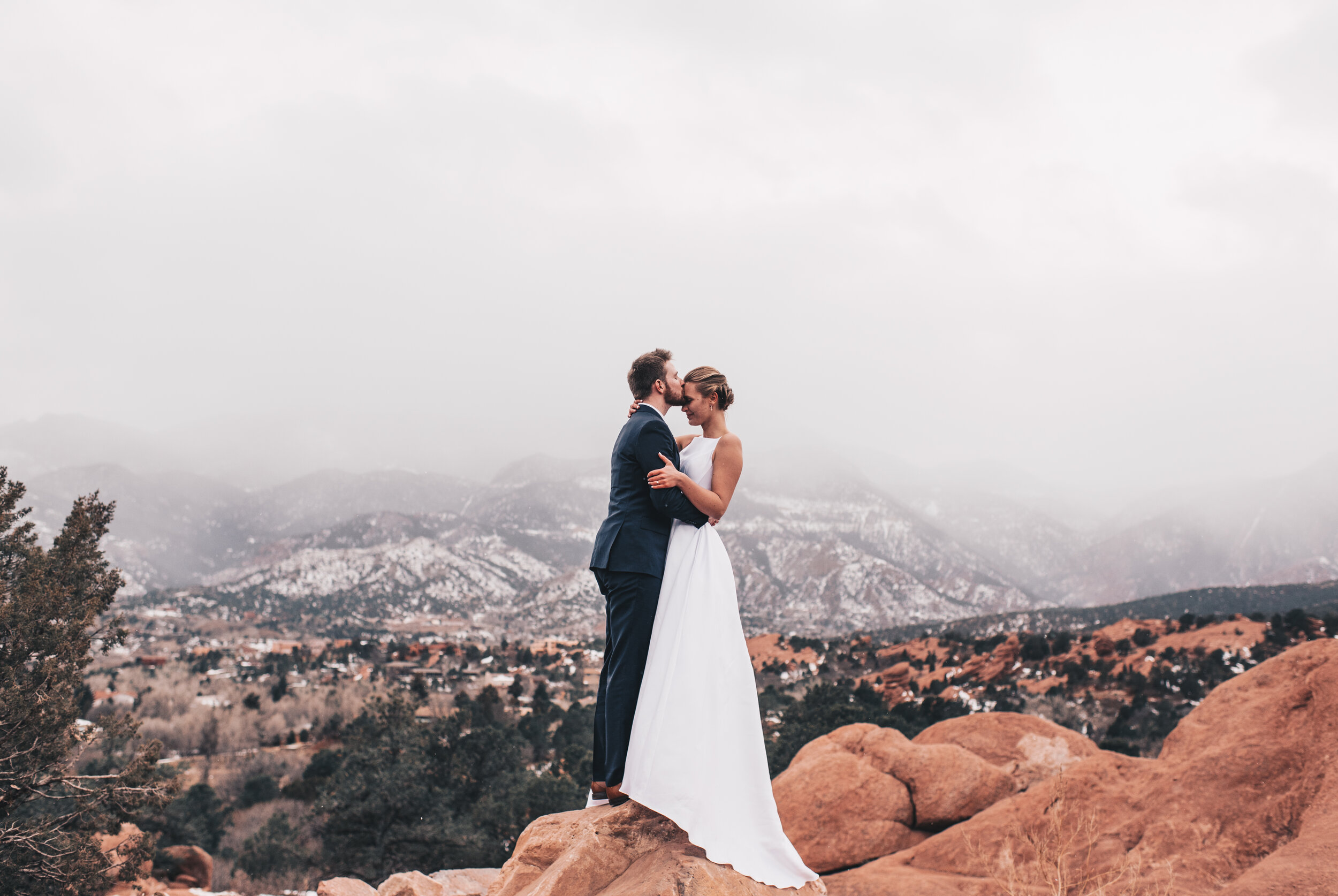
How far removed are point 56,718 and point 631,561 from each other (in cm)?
1441

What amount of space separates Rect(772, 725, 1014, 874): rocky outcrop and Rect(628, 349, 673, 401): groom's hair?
7.88m

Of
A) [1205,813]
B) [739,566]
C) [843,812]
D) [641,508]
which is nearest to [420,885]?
[843,812]

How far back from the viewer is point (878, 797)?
10.7 metres

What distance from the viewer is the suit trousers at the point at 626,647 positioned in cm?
501

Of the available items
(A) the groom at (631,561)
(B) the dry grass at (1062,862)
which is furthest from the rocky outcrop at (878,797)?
(A) the groom at (631,561)

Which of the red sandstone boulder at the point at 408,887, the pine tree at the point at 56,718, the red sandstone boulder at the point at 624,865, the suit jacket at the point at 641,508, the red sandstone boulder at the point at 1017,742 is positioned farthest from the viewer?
the pine tree at the point at 56,718

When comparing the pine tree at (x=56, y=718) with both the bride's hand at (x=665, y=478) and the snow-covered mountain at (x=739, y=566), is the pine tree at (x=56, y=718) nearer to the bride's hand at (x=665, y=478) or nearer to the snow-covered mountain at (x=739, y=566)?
the bride's hand at (x=665, y=478)

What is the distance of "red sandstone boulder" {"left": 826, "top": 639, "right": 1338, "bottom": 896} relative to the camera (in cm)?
598

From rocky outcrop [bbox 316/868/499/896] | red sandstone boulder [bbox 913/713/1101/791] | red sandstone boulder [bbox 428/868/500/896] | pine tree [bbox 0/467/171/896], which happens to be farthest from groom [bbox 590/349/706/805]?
pine tree [bbox 0/467/171/896]

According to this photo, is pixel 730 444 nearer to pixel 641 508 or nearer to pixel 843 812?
pixel 641 508

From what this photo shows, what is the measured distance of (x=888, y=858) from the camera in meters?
9.49

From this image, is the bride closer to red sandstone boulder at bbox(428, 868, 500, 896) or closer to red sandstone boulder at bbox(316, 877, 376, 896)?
red sandstone boulder at bbox(428, 868, 500, 896)

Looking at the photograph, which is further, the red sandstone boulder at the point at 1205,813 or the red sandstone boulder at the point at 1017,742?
the red sandstone boulder at the point at 1017,742

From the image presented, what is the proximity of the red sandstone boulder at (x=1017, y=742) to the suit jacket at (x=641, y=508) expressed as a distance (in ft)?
28.8
